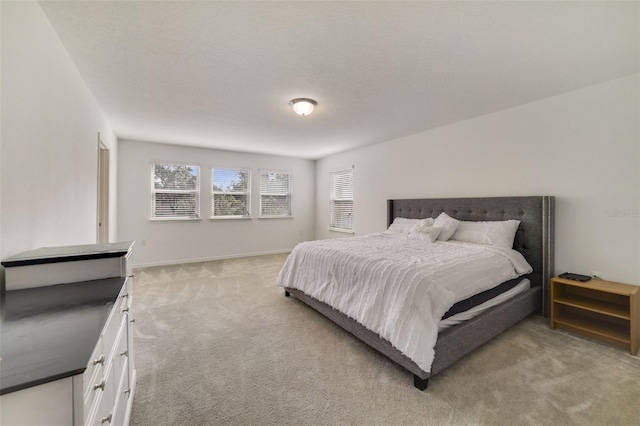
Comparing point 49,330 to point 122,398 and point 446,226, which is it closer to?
point 122,398

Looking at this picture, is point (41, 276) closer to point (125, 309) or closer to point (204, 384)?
point (125, 309)

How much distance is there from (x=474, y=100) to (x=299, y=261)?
2819 millimetres

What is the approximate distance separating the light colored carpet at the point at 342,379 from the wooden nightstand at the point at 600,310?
118 millimetres

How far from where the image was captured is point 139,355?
86.0 inches

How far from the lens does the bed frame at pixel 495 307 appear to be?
1.92 metres

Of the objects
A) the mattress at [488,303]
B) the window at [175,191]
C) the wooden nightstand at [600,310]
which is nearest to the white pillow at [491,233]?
the mattress at [488,303]

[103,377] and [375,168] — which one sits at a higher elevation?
[375,168]

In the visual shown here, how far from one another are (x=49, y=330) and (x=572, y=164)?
13.9ft

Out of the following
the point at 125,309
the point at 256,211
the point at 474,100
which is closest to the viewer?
the point at 125,309

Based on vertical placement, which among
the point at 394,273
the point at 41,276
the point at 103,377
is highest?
the point at 41,276

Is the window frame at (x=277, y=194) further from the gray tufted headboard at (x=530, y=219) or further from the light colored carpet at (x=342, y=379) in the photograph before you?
the gray tufted headboard at (x=530, y=219)

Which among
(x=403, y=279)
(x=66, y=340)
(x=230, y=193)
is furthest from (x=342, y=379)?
(x=230, y=193)

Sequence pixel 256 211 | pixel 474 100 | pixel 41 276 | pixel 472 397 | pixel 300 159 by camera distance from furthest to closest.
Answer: pixel 300 159 < pixel 256 211 < pixel 474 100 < pixel 472 397 < pixel 41 276

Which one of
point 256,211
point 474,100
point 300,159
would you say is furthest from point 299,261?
point 300,159
